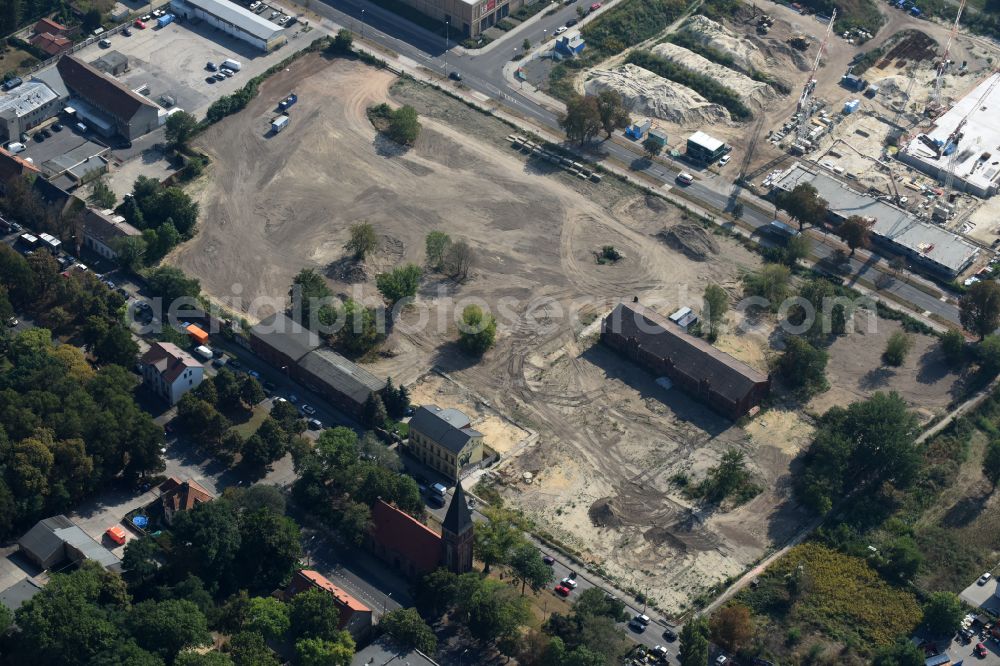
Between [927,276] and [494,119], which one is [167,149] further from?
[927,276]

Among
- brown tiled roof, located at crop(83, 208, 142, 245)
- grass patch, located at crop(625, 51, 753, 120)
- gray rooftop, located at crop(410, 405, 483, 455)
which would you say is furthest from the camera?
grass patch, located at crop(625, 51, 753, 120)

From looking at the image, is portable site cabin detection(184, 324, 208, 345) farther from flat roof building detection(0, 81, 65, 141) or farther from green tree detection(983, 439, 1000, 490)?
green tree detection(983, 439, 1000, 490)

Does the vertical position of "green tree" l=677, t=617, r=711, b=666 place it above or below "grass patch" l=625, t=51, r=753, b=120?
below

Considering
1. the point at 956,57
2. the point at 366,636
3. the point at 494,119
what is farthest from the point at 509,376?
the point at 956,57

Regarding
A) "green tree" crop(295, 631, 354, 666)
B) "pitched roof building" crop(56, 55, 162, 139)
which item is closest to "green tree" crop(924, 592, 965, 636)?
"green tree" crop(295, 631, 354, 666)

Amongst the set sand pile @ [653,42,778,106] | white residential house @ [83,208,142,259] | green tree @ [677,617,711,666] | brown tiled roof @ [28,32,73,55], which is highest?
sand pile @ [653,42,778,106]

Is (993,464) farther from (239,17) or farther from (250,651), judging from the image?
(239,17)

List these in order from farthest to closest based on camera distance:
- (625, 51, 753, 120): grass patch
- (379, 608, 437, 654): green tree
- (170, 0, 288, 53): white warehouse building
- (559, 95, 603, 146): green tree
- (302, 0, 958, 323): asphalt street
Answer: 1. (170, 0, 288, 53): white warehouse building
2. (625, 51, 753, 120): grass patch
3. (559, 95, 603, 146): green tree
4. (302, 0, 958, 323): asphalt street
5. (379, 608, 437, 654): green tree
